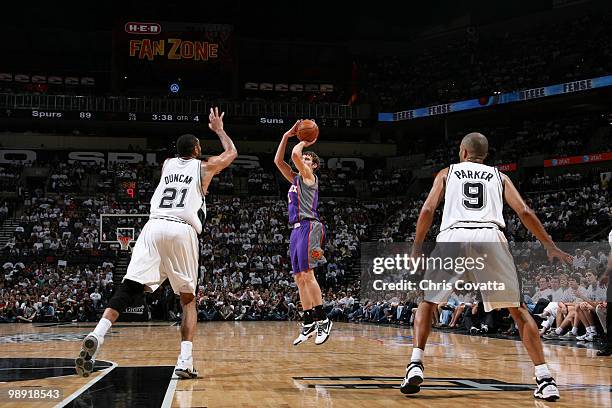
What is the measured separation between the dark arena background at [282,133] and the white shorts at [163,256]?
553 cm

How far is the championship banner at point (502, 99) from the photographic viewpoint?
2622cm

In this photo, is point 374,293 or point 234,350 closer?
point 234,350

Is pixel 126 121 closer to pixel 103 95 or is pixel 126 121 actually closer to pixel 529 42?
pixel 103 95

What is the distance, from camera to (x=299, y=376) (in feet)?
19.0

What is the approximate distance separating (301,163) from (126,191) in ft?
73.5

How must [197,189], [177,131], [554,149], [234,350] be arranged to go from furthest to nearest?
[177,131] → [554,149] → [234,350] → [197,189]

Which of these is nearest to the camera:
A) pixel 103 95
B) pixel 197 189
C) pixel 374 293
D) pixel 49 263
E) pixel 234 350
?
pixel 197 189

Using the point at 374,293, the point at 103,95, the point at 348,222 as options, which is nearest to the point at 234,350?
the point at 374,293

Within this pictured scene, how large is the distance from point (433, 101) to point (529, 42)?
17.3ft

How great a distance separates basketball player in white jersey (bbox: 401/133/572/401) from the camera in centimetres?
459

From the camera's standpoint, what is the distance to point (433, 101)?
3188 centimetres

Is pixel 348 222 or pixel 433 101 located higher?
pixel 433 101

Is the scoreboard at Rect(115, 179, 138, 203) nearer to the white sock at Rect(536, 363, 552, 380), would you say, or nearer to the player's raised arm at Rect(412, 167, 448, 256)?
the player's raised arm at Rect(412, 167, 448, 256)

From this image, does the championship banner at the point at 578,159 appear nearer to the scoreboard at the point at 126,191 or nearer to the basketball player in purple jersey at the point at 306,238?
the scoreboard at the point at 126,191
